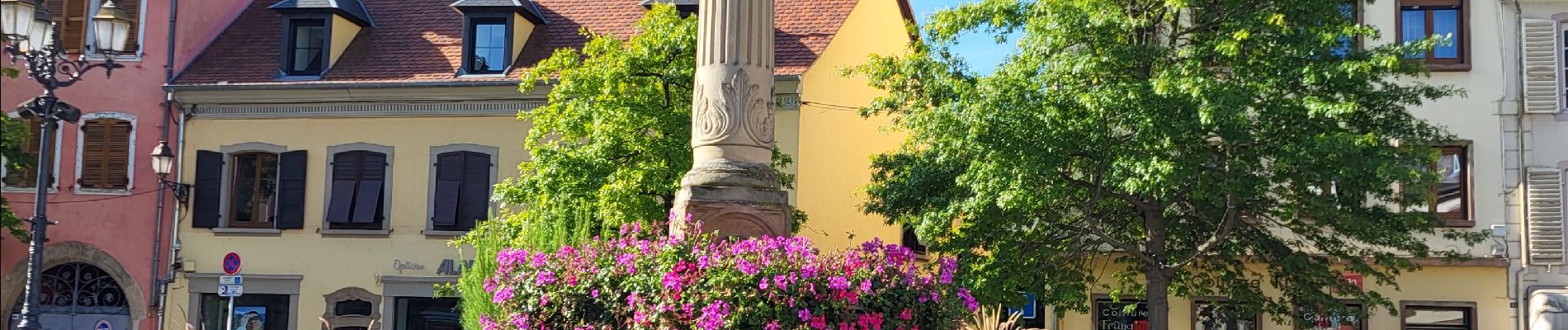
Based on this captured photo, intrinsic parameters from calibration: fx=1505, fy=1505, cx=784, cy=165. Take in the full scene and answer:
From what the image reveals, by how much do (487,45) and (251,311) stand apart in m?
5.44

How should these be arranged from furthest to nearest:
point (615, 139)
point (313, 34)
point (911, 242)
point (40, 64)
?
point (911, 242) < point (313, 34) < point (615, 139) < point (40, 64)

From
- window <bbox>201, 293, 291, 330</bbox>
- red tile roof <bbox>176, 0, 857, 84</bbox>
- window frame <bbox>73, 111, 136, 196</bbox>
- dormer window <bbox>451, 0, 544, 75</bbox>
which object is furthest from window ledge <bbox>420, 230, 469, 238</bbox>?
window frame <bbox>73, 111, 136, 196</bbox>

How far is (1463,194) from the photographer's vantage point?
65.9 feet

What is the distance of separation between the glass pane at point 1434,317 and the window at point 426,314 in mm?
13361

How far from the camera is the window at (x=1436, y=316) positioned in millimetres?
20094

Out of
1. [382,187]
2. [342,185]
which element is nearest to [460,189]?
[382,187]

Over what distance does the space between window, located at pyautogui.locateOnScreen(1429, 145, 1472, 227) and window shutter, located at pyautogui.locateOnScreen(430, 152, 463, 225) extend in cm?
1367

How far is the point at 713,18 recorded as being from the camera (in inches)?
476

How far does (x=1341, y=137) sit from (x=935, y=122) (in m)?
4.14

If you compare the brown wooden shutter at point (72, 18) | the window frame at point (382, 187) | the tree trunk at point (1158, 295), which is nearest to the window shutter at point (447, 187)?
the window frame at point (382, 187)

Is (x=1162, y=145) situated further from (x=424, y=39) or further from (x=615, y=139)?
(x=424, y=39)

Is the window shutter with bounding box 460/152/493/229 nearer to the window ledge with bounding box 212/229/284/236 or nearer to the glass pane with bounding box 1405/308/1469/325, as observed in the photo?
the window ledge with bounding box 212/229/284/236

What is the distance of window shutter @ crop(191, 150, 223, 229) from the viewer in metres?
23.0

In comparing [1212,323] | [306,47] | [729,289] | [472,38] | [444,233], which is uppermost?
[472,38]
